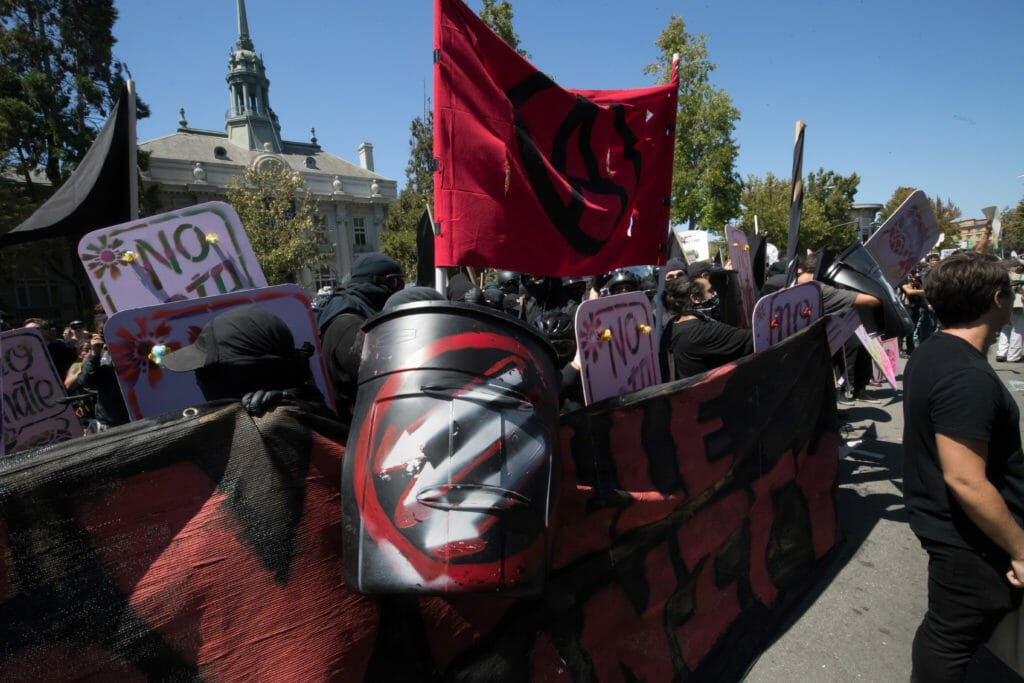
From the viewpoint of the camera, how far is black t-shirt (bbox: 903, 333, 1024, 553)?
1.86m

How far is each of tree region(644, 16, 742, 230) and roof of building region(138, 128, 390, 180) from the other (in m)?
40.5

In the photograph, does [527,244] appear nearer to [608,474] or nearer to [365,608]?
[608,474]

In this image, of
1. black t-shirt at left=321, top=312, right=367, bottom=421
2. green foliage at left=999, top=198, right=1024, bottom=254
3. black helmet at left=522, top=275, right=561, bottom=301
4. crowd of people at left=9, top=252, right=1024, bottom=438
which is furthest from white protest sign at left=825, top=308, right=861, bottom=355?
green foliage at left=999, top=198, right=1024, bottom=254

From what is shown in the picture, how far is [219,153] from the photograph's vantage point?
5484cm

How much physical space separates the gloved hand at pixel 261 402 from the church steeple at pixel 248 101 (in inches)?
2609

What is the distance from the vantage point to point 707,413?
2635 millimetres

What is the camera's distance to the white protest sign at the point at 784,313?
336cm

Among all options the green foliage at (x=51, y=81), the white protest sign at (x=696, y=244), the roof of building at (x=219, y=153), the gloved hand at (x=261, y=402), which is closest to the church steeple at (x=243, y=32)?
the roof of building at (x=219, y=153)

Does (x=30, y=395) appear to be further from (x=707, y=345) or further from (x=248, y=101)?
(x=248, y=101)

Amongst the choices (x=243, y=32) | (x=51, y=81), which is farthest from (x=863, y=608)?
(x=243, y=32)

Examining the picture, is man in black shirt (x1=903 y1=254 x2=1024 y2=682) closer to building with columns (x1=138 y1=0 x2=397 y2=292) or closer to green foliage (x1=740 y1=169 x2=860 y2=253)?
green foliage (x1=740 y1=169 x2=860 y2=253)

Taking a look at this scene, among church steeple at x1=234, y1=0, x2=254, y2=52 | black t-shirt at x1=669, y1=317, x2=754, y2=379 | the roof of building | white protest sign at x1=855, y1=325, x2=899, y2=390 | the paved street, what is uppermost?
church steeple at x1=234, y1=0, x2=254, y2=52

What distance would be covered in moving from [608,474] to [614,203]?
160 centimetres

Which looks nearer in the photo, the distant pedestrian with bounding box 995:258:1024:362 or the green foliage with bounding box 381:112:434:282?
the distant pedestrian with bounding box 995:258:1024:362
